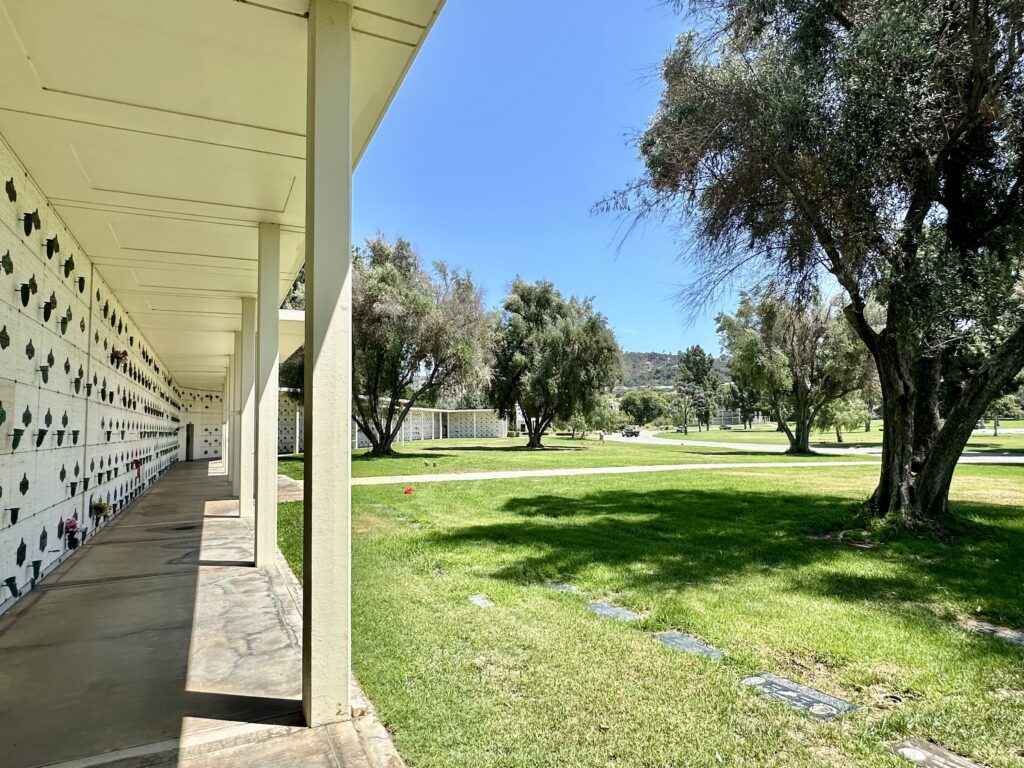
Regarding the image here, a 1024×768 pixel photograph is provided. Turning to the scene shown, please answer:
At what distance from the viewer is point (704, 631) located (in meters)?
3.42

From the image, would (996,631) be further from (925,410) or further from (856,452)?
(856,452)

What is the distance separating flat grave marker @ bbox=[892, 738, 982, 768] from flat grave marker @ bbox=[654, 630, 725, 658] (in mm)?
925

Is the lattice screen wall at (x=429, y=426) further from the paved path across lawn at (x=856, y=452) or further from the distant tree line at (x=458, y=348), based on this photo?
the paved path across lawn at (x=856, y=452)

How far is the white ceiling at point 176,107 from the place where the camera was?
260 cm

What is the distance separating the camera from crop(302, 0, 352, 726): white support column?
2.48m

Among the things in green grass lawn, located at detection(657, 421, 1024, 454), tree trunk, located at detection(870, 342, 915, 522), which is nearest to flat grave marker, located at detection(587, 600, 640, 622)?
tree trunk, located at detection(870, 342, 915, 522)

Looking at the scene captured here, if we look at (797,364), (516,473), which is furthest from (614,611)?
(797,364)

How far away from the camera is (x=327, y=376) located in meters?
2.50

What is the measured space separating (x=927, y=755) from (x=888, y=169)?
5.97 meters

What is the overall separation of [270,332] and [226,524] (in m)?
3.52

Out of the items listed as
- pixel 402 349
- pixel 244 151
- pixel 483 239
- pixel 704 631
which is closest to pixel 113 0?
pixel 244 151

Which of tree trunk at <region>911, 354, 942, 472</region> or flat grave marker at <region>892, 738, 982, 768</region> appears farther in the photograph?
tree trunk at <region>911, 354, 942, 472</region>

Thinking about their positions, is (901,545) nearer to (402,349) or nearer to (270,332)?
(270,332)

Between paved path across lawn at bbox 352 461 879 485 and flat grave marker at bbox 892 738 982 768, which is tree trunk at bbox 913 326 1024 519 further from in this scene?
paved path across lawn at bbox 352 461 879 485
